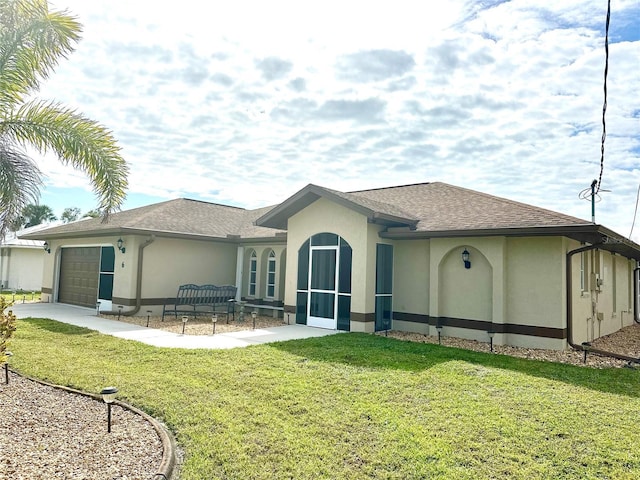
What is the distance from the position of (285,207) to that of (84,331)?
6.72m

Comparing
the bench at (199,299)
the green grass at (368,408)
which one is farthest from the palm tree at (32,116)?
the bench at (199,299)

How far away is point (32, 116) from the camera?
291 inches

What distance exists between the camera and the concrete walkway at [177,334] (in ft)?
33.5

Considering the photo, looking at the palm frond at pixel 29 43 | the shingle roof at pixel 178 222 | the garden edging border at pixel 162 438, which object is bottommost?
the garden edging border at pixel 162 438

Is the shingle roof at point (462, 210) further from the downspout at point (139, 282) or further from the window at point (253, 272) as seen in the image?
the downspout at point (139, 282)

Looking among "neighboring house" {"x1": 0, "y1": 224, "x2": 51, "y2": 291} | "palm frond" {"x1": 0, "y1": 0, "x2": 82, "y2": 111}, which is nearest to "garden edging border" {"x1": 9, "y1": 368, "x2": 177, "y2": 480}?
"palm frond" {"x1": 0, "y1": 0, "x2": 82, "y2": 111}

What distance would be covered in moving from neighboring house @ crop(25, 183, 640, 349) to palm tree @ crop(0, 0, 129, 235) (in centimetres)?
660

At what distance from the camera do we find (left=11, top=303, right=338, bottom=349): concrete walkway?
10.2 m

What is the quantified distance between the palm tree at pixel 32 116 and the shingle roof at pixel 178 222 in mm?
6915

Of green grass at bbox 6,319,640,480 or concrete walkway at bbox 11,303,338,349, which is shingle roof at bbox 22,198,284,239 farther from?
green grass at bbox 6,319,640,480

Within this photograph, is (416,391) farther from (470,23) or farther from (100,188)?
(470,23)

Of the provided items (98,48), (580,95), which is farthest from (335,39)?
(580,95)

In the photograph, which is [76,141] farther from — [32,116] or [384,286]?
[384,286]

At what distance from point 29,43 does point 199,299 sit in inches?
421
